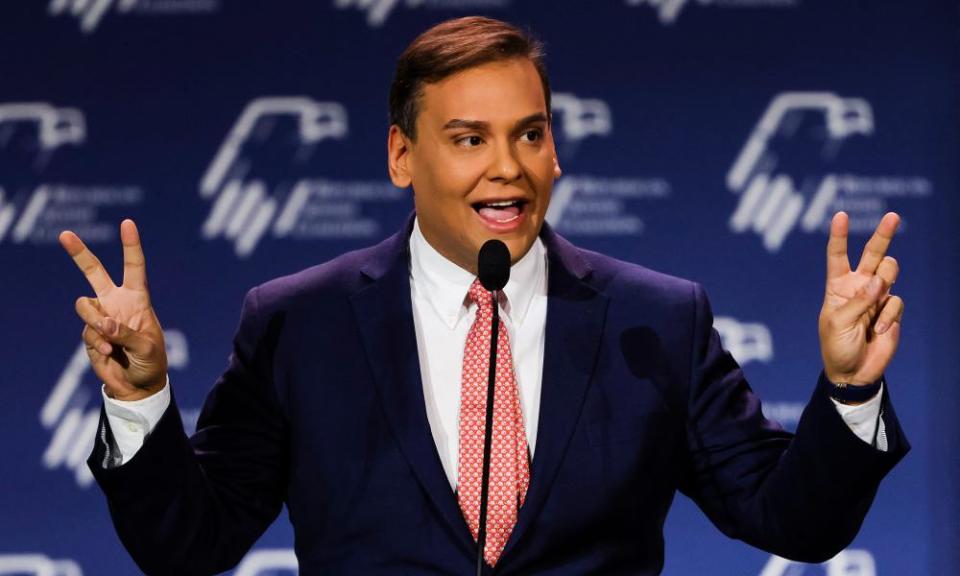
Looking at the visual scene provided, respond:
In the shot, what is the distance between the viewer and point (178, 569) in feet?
7.27

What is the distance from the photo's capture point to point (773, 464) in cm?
229

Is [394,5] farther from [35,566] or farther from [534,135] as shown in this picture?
[35,566]

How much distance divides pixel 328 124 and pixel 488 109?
1.55 metres

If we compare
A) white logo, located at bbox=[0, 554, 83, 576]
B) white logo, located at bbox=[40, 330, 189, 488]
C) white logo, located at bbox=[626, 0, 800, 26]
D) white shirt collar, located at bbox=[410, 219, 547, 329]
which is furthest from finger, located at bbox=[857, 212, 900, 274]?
white logo, located at bbox=[0, 554, 83, 576]

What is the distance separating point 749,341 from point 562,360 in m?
1.59

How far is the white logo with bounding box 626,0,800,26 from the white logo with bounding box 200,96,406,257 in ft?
2.67

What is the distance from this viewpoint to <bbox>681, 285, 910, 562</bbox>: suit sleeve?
83.1 inches

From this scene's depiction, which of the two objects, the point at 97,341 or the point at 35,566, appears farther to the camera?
the point at 35,566

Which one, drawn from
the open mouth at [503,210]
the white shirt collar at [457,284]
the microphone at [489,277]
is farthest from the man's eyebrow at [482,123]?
the microphone at [489,277]

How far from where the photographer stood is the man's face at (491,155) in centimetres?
227

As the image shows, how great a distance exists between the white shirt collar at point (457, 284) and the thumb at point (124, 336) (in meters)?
0.54

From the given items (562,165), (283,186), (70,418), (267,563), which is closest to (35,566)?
(70,418)

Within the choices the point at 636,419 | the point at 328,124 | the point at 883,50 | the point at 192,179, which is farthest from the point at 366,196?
the point at 636,419

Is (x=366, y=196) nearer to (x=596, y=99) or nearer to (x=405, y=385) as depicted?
(x=596, y=99)
